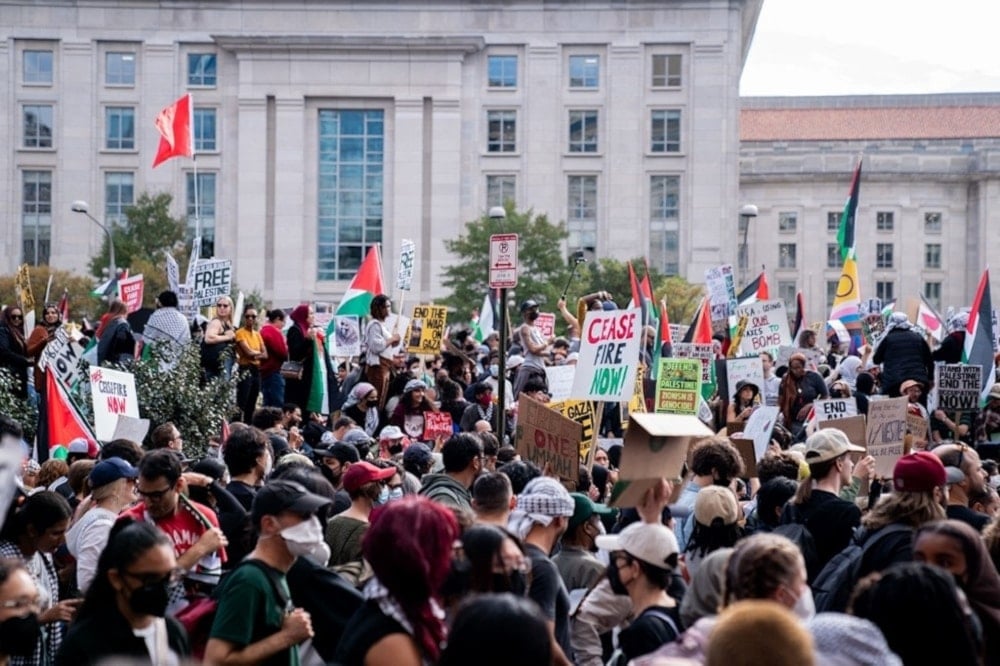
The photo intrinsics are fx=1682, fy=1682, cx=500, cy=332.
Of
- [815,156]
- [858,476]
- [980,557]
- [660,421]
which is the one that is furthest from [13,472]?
[815,156]

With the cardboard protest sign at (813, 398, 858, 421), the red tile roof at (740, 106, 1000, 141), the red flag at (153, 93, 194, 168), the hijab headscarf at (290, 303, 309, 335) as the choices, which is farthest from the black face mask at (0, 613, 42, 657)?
the red tile roof at (740, 106, 1000, 141)

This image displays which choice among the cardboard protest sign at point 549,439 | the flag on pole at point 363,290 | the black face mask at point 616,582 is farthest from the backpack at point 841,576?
the flag on pole at point 363,290

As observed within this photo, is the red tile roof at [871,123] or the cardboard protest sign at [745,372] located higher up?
the red tile roof at [871,123]

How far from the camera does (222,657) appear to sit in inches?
228

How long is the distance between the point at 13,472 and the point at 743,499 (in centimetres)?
632

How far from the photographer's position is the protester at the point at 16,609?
517cm

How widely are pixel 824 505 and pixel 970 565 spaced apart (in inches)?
93.5

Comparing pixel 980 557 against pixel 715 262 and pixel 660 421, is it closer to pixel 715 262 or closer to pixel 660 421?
pixel 660 421

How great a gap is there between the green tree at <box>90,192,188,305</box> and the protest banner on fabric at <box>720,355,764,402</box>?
46.3 meters

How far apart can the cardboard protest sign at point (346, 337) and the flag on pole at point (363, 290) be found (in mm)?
648

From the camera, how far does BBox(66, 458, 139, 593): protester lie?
7508 mm

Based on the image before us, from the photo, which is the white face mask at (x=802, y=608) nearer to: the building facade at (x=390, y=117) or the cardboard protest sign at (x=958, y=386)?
the cardboard protest sign at (x=958, y=386)

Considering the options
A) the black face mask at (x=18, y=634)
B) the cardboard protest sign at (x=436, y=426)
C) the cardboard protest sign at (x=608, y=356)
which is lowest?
the cardboard protest sign at (x=436, y=426)

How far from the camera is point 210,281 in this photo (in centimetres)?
2038
